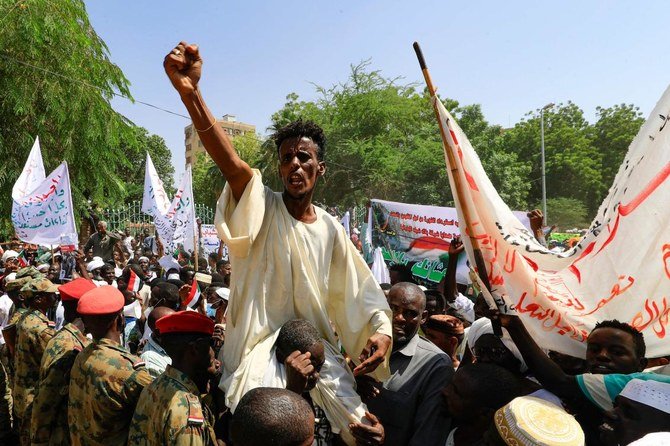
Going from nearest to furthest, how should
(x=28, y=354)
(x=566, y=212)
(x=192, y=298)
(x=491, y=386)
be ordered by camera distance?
(x=491, y=386)
(x=28, y=354)
(x=192, y=298)
(x=566, y=212)

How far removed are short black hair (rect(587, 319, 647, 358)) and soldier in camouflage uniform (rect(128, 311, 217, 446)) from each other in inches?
72.5

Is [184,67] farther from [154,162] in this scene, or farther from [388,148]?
[154,162]

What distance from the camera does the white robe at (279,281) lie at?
2150 millimetres

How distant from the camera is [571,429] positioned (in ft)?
5.63

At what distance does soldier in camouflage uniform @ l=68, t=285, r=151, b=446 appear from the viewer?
2.81m

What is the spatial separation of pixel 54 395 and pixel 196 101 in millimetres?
2420

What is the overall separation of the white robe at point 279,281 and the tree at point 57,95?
13.7 metres

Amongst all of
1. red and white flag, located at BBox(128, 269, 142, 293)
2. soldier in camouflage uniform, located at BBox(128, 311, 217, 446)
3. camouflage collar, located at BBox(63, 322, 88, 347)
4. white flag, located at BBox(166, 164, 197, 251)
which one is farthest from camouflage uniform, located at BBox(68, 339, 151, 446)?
white flag, located at BBox(166, 164, 197, 251)

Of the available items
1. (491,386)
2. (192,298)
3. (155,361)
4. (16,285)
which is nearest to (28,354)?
(16,285)

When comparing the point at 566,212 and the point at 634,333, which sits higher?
the point at 634,333

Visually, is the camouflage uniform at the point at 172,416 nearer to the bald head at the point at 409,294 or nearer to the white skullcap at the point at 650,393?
the bald head at the point at 409,294

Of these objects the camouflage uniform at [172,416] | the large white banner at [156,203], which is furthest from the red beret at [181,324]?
the large white banner at [156,203]

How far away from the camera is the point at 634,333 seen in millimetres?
2508

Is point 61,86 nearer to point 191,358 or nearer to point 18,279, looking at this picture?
point 18,279
